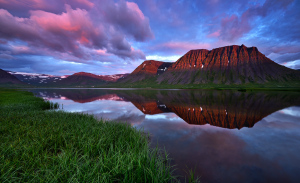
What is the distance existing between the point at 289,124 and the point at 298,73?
286 meters


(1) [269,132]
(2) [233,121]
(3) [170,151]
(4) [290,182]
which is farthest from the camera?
(2) [233,121]

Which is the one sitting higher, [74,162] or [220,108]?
[74,162]

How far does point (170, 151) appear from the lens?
9672 mm

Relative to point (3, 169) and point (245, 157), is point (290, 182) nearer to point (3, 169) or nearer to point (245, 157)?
point (245, 157)

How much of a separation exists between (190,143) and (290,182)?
19.4 ft

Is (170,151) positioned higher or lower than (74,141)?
lower

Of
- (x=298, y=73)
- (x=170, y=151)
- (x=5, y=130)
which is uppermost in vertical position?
(x=298, y=73)

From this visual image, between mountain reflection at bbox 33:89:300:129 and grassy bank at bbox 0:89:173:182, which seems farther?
mountain reflection at bbox 33:89:300:129

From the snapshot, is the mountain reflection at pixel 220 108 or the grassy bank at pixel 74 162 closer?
the grassy bank at pixel 74 162

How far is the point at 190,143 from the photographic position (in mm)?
10969

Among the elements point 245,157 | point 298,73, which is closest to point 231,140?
point 245,157

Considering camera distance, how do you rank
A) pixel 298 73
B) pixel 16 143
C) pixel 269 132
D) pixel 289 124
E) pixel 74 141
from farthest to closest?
pixel 298 73 < pixel 289 124 < pixel 269 132 < pixel 74 141 < pixel 16 143

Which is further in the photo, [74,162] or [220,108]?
[220,108]

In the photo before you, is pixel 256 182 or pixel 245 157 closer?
pixel 256 182
